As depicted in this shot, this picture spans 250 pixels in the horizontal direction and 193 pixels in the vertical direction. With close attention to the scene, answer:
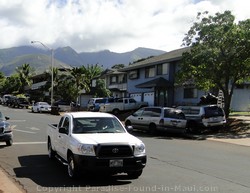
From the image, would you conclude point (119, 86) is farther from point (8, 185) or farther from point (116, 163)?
point (8, 185)

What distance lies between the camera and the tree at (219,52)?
2784cm

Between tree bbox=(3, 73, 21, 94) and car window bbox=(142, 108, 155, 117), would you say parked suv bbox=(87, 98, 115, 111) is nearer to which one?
car window bbox=(142, 108, 155, 117)

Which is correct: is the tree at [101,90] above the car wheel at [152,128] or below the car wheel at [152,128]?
above

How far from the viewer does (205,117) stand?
85.1 feet

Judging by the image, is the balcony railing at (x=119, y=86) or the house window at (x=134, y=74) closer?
the house window at (x=134, y=74)

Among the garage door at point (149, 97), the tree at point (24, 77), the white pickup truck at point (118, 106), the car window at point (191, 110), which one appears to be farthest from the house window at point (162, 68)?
the tree at point (24, 77)

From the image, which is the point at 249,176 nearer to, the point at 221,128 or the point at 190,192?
the point at 190,192

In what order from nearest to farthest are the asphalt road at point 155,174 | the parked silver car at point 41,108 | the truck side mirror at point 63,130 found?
the asphalt road at point 155,174 → the truck side mirror at point 63,130 → the parked silver car at point 41,108

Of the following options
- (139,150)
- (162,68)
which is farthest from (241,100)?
(139,150)

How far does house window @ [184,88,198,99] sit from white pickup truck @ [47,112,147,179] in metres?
32.2

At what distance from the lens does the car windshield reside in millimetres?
10617

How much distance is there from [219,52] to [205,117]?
5.23m

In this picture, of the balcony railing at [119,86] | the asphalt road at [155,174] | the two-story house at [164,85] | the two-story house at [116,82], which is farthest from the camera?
the two-story house at [116,82]

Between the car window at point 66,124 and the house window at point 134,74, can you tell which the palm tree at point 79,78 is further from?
the car window at point 66,124
